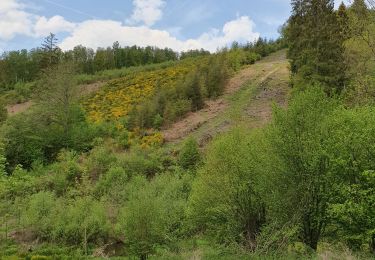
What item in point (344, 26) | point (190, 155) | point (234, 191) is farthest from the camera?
point (190, 155)

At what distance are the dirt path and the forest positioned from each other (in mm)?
206

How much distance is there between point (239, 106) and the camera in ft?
140

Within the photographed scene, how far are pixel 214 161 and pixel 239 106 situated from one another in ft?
72.3

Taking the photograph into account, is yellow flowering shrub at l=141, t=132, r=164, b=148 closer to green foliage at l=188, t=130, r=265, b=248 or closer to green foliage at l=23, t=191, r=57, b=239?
green foliage at l=23, t=191, r=57, b=239

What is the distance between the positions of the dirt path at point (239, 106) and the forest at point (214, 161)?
0.68ft

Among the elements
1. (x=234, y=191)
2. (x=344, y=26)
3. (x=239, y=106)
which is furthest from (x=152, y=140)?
(x=344, y=26)

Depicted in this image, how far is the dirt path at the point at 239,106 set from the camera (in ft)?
128

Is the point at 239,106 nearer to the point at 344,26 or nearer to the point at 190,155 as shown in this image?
the point at 190,155

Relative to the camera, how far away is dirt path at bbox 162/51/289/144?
3900 cm

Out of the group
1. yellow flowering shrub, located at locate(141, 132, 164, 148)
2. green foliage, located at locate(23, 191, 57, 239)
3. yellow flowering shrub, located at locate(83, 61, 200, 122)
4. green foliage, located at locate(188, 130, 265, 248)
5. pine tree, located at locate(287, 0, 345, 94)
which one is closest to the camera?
green foliage, located at locate(188, 130, 265, 248)

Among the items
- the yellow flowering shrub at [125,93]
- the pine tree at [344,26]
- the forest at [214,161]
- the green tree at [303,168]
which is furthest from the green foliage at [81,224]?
the yellow flowering shrub at [125,93]

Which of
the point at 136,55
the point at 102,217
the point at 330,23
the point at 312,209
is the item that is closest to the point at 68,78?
the point at 102,217

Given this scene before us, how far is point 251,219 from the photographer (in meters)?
20.6

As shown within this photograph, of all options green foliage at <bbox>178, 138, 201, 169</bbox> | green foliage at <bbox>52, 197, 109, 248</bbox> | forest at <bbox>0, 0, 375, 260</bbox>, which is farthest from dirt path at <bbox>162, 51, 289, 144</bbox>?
green foliage at <bbox>52, 197, 109, 248</bbox>
